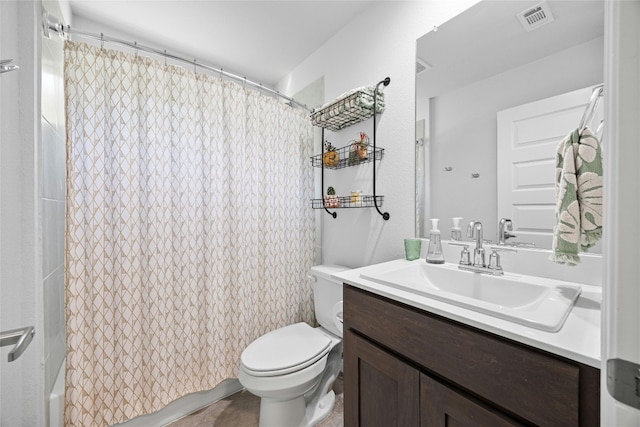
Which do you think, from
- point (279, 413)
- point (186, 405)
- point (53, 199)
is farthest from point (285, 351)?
point (53, 199)

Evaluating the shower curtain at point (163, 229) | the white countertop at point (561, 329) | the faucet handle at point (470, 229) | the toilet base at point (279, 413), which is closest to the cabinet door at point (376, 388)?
the white countertop at point (561, 329)

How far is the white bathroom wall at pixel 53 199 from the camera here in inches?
36.7

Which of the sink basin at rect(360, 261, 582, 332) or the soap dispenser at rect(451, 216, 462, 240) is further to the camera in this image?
the soap dispenser at rect(451, 216, 462, 240)

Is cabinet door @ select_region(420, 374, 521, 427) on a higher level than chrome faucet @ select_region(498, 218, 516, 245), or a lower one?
lower

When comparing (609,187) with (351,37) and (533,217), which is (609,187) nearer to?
(533,217)

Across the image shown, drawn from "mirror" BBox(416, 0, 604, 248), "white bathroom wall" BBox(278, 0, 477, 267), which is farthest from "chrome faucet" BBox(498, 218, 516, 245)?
"white bathroom wall" BBox(278, 0, 477, 267)

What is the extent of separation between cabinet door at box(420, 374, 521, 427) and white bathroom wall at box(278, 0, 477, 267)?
71 cm

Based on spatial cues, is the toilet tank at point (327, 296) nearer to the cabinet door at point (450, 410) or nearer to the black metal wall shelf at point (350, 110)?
the cabinet door at point (450, 410)

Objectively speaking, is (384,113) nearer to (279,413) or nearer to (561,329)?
(561,329)

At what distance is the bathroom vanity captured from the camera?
1.62ft

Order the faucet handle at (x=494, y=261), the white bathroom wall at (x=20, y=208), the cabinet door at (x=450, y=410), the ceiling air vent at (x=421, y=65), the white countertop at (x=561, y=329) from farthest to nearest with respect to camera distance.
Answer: the ceiling air vent at (x=421, y=65), the faucet handle at (x=494, y=261), the white bathroom wall at (x=20, y=208), the cabinet door at (x=450, y=410), the white countertop at (x=561, y=329)

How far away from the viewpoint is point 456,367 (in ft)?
2.12

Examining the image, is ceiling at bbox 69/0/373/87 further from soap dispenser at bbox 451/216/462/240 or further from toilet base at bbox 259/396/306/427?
toilet base at bbox 259/396/306/427

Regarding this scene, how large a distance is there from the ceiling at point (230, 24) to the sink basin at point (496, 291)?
1553mm
